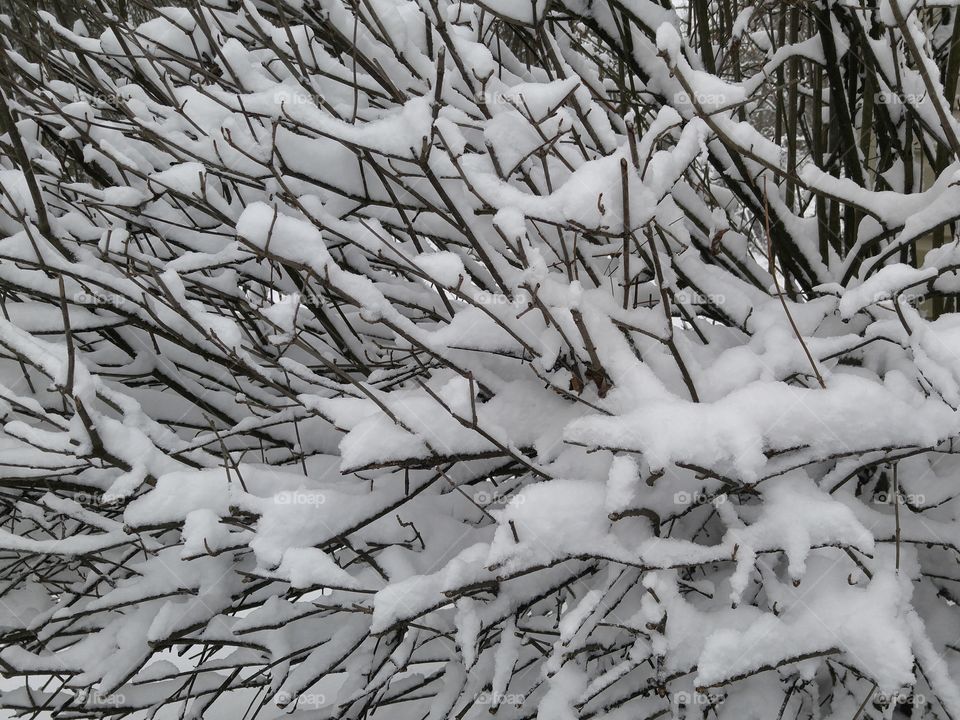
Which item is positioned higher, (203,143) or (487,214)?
(203,143)

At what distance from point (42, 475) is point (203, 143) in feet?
2.88

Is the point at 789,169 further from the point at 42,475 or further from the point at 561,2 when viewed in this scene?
the point at 42,475

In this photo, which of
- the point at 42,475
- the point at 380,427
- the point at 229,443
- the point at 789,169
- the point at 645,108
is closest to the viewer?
the point at 380,427

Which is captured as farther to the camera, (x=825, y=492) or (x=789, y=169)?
(x=789, y=169)

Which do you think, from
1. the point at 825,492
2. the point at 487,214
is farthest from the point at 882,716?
the point at 487,214

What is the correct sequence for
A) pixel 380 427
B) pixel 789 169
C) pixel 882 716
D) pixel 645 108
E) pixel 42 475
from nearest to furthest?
pixel 380 427, pixel 882 716, pixel 42 475, pixel 789 169, pixel 645 108

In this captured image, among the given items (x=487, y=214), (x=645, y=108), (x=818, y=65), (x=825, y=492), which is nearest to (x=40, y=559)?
(x=487, y=214)

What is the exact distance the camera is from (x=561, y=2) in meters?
1.96

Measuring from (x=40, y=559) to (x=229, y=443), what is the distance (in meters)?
0.80

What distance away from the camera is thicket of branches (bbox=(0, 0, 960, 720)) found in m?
1.29

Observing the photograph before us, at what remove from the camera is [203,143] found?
172 centimetres

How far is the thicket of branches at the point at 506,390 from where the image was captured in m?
1.29

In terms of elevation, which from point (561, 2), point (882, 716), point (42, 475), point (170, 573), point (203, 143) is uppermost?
point (561, 2)

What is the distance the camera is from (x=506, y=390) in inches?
63.4
